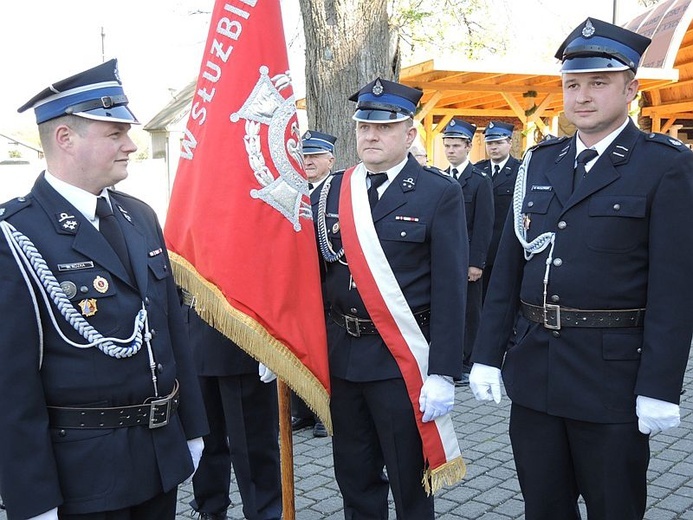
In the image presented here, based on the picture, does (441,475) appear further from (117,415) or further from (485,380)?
(117,415)

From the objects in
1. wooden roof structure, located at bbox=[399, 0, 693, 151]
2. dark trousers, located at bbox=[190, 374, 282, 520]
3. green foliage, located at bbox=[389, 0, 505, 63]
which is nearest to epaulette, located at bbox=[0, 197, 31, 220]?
dark trousers, located at bbox=[190, 374, 282, 520]

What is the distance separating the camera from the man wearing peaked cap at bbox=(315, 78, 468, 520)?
3.05 meters

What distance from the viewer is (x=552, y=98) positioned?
11953 mm

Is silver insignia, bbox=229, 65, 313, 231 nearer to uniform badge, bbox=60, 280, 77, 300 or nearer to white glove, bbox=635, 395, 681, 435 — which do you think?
uniform badge, bbox=60, 280, 77, 300

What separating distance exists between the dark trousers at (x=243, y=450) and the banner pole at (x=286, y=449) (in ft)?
1.26

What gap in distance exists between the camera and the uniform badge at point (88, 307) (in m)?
2.11

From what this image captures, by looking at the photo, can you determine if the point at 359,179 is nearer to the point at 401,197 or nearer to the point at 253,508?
the point at 401,197

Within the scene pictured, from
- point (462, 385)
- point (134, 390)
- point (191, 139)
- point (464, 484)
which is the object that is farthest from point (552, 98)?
point (134, 390)

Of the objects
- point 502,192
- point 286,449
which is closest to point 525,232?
point 286,449

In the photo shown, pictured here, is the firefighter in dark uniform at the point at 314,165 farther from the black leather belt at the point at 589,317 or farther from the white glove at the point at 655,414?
the white glove at the point at 655,414

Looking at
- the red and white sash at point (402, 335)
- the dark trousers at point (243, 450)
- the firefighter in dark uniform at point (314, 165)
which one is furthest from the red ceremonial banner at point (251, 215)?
the firefighter in dark uniform at point (314, 165)

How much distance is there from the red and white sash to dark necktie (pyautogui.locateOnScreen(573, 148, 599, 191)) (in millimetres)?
853

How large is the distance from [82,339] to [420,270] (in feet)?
4.89

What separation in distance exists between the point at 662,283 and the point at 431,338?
0.98m
